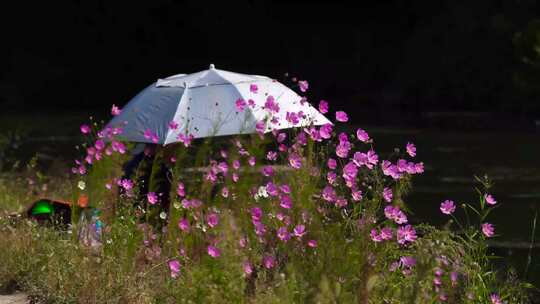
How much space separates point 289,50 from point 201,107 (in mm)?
27196

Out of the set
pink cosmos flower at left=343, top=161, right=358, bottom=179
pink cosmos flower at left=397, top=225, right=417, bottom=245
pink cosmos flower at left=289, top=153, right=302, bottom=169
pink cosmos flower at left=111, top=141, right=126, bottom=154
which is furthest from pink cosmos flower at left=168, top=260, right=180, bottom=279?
pink cosmos flower at left=111, top=141, right=126, bottom=154

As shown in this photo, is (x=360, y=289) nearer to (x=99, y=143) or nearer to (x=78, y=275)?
(x=78, y=275)

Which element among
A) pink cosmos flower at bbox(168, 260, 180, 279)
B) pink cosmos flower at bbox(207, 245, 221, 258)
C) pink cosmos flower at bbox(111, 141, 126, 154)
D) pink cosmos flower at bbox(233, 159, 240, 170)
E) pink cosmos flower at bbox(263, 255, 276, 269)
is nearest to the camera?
pink cosmos flower at bbox(207, 245, 221, 258)

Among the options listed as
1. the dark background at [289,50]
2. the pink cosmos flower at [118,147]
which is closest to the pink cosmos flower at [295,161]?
the pink cosmos flower at [118,147]

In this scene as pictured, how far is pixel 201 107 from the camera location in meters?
8.05

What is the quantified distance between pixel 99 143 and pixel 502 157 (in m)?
12.0

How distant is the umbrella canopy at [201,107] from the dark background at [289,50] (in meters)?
16.8

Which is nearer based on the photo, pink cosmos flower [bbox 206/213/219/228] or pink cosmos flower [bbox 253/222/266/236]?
pink cosmos flower [bbox 253/222/266/236]

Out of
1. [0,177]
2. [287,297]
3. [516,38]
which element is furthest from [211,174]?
[516,38]

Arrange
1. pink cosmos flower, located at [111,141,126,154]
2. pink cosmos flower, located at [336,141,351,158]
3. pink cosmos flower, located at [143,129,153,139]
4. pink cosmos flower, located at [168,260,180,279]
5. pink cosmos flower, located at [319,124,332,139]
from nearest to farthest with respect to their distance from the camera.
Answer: pink cosmos flower, located at [168,260,180,279] → pink cosmos flower, located at [336,141,351,158] → pink cosmos flower, located at [319,124,332,139] → pink cosmos flower, located at [111,141,126,154] → pink cosmos flower, located at [143,129,153,139]

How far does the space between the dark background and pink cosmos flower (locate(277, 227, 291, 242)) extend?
19380 mm

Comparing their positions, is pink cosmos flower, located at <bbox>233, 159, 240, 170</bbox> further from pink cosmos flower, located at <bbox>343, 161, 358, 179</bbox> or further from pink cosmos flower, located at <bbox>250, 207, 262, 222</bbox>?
pink cosmos flower, located at <bbox>343, 161, 358, 179</bbox>

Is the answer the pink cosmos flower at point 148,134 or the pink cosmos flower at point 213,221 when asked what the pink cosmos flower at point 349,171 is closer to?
the pink cosmos flower at point 213,221

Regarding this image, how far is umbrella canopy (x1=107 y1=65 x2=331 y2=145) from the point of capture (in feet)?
25.7
